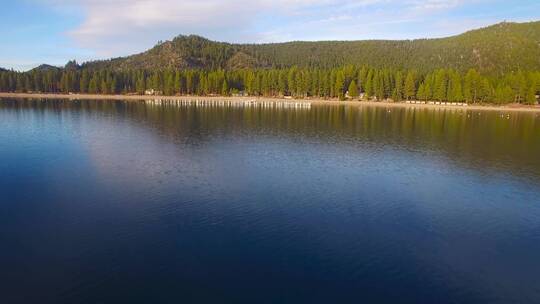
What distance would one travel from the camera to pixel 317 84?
162 m

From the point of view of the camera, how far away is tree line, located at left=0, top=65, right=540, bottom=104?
450 feet

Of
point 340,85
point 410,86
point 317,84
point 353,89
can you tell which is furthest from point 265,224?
point 317,84

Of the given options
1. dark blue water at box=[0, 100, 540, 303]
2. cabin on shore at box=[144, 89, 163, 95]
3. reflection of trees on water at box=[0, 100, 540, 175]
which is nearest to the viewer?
dark blue water at box=[0, 100, 540, 303]

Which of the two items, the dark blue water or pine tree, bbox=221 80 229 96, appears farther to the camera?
pine tree, bbox=221 80 229 96

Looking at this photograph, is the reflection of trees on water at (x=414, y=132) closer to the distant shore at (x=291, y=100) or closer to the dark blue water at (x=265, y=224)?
the dark blue water at (x=265, y=224)

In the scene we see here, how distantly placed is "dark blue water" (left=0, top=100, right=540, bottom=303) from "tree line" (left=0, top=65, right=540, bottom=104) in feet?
306

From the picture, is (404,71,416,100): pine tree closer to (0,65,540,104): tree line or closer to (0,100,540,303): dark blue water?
(0,65,540,104): tree line

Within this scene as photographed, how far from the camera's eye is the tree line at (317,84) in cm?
13712

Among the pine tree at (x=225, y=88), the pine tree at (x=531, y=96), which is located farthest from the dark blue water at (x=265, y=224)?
the pine tree at (x=225, y=88)

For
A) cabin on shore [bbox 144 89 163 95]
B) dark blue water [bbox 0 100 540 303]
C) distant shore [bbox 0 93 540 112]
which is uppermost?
cabin on shore [bbox 144 89 163 95]

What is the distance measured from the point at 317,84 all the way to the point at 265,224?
459ft

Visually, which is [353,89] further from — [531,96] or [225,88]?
[531,96]

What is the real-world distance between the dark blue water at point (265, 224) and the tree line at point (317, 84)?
9334 centimetres

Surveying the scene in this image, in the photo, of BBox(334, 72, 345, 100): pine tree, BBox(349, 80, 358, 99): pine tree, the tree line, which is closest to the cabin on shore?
the tree line
